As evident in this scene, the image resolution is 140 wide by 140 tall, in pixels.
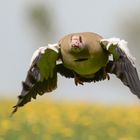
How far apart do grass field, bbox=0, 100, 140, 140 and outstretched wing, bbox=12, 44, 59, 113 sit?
4.76 ft

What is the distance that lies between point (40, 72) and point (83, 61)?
434 mm

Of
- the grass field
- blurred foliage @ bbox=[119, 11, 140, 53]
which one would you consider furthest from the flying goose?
blurred foliage @ bbox=[119, 11, 140, 53]

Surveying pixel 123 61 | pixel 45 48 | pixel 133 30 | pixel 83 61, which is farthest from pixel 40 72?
pixel 133 30

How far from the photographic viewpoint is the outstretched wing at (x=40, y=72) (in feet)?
18.4

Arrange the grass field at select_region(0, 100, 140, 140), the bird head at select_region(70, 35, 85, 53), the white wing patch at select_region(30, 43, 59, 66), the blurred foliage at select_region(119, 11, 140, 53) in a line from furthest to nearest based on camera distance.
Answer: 1. the blurred foliage at select_region(119, 11, 140, 53)
2. the grass field at select_region(0, 100, 140, 140)
3. the white wing patch at select_region(30, 43, 59, 66)
4. the bird head at select_region(70, 35, 85, 53)

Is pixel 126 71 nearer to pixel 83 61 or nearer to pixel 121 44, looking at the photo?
pixel 121 44

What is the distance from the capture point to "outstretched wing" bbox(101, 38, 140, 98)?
5441 millimetres

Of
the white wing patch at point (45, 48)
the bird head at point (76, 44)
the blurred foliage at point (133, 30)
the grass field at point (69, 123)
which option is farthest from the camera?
the blurred foliage at point (133, 30)

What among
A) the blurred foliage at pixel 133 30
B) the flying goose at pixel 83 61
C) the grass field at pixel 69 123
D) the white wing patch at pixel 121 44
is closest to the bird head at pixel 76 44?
the flying goose at pixel 83 61

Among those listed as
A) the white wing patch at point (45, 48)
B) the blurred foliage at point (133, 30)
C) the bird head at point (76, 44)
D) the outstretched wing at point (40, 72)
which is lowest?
the blurred foliage at point (133, 30)

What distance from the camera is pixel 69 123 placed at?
8.34 metres

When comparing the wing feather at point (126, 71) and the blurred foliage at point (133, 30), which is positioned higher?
the wing feather at point (126, 71)

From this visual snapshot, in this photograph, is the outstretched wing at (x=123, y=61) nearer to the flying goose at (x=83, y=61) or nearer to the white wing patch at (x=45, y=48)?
the flying goose at (x=83, y=61)

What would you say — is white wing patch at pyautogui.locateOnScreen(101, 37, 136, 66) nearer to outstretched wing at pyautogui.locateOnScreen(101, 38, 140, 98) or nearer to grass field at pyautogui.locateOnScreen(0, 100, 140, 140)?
outstretched wing at pyautogui.locateOnScreen(101, 38, 140, 98)
